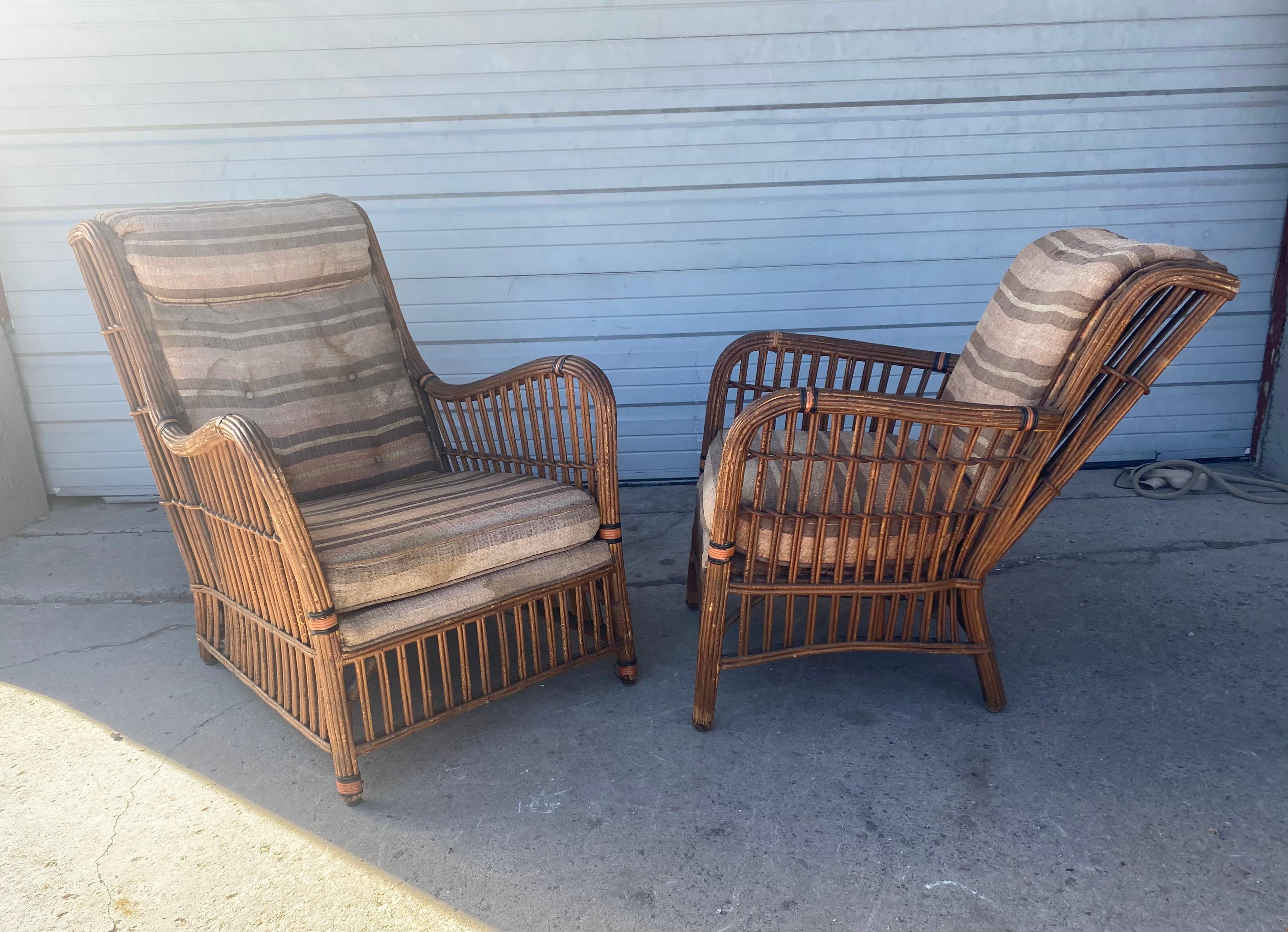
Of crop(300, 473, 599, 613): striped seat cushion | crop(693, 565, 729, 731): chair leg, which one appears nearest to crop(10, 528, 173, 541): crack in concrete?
crop(300, 473, 599, 613): striped seat cushion

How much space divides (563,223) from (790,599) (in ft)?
5.76

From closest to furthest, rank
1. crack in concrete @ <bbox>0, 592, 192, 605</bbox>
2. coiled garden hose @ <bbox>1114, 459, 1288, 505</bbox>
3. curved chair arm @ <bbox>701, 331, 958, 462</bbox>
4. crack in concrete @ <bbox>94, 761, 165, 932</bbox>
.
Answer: crack in concrete @ <bbox>94, 761, 165, 932</bbox>
curved chair arm @ <bbox>701, 331, 958, 462</bbox>
crack in concrete @ <bbox>0, 592, 192, 605</bbox>
coiled garden hose @ <bbox>1114, 459, 1288, 505</bbox>

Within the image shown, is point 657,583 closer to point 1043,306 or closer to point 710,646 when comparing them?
point 710,646

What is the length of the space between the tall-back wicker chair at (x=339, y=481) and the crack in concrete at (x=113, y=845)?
252 millimetres

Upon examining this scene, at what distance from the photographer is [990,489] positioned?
181 centimetres

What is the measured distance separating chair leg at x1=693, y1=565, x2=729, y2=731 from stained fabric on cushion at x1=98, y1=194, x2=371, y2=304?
1.22 meters

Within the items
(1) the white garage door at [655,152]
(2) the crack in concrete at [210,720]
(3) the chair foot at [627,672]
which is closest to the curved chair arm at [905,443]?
(3) the chair foot at [627,672]

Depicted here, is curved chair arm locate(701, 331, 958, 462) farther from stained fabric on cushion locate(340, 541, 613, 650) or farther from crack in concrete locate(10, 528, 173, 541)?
crack in concrete locate(10, 528, 173, 541)

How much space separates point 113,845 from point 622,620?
1045mm

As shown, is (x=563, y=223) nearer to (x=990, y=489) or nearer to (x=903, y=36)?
(x=903, y=36)

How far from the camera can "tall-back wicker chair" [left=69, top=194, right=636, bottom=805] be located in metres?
1.72

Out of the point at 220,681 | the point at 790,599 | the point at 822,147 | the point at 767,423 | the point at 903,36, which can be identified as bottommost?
the point at 220,681

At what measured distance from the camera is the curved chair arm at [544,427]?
200 centimetres

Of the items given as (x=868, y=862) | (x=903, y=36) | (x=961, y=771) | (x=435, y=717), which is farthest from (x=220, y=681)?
(x=903, y=36)
